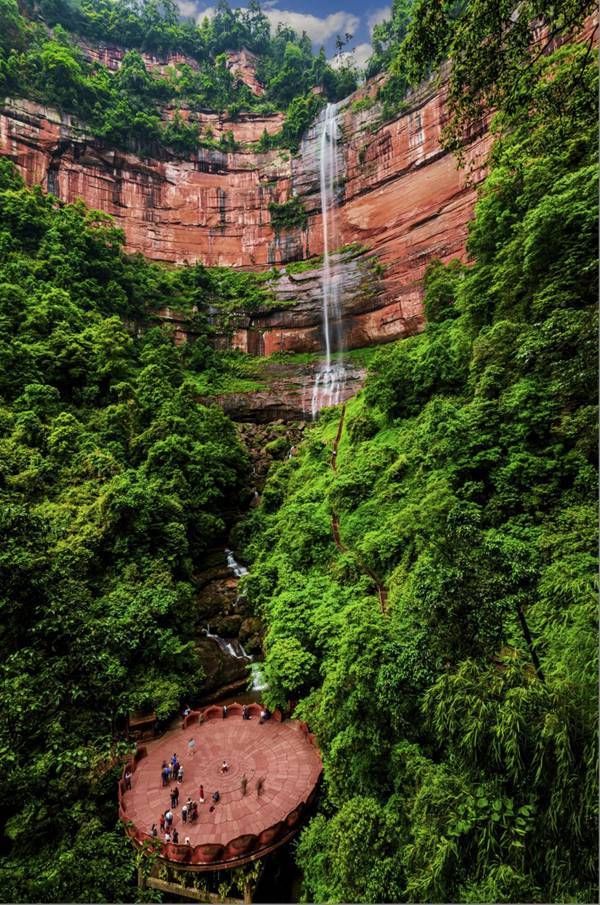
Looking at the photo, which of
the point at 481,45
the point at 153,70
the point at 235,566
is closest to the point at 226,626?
the point at 235,566

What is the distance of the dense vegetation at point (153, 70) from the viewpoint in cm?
3225

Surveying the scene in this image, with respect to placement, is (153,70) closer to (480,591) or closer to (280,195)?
(280,195)

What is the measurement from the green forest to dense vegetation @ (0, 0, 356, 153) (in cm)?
1461

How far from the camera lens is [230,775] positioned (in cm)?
1016

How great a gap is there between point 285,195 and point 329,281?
11068mm

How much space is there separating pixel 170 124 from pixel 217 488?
120ft

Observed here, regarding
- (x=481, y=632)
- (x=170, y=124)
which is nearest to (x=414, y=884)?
(x=481, y=632)

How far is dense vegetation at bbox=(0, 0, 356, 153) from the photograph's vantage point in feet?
106

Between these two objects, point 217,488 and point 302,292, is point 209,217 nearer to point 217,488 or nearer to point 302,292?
point 302,292

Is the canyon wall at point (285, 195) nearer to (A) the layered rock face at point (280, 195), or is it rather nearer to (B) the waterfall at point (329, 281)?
(A) the layered rock face at point (280, 195)

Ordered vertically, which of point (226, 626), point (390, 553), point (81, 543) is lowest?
point (226, 626)

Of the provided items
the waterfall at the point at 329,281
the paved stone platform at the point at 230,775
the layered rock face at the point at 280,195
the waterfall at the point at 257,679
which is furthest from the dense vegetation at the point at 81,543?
the waterfall at the point at 329,281

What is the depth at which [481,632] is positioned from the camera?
551 cm

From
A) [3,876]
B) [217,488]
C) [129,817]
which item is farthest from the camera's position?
[217,488]
